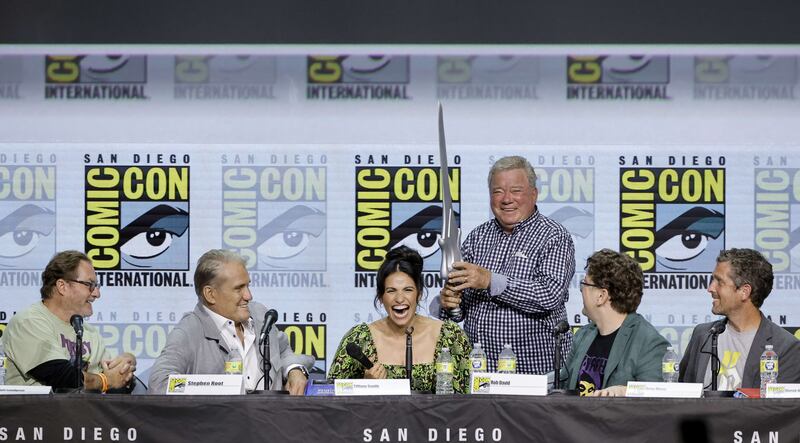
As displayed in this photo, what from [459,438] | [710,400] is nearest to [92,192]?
[459,438]

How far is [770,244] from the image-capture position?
5.09 metres

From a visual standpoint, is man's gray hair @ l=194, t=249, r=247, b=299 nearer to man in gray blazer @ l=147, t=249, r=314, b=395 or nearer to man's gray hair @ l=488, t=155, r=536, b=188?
man in gray blazer @ l=147, t=249, r=314, b=395

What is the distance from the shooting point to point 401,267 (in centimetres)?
363

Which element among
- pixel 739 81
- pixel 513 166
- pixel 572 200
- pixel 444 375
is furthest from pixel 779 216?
pixel 444 375

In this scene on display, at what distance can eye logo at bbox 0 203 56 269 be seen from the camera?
16.9 feet

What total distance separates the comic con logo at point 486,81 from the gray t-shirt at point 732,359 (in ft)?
6.20

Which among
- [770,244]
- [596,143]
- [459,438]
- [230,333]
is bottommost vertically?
[459,438]

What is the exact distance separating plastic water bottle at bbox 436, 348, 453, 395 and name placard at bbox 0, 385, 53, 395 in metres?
1.21

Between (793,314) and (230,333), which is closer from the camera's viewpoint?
(230,333)

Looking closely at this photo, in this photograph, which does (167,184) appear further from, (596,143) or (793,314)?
(793,314)

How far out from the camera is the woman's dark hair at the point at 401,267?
11.9 ft

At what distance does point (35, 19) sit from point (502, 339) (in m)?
2.85

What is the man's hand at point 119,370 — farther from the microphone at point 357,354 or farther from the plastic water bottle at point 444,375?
the plastic water bottle at point 444,375

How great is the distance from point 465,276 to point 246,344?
0.82m
